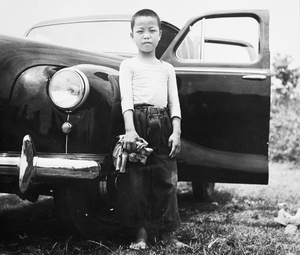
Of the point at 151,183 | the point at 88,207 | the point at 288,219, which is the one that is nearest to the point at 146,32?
the point at 151,183

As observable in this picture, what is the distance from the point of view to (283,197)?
4801 millimetres

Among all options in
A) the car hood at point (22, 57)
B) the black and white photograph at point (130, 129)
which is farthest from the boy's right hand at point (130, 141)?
the car hood at point (22, 57)

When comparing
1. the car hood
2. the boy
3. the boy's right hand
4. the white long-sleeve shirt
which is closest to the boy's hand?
the boy

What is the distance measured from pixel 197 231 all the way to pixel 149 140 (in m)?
0.88

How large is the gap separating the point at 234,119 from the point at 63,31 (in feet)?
5.87

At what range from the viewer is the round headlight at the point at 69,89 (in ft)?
7.32

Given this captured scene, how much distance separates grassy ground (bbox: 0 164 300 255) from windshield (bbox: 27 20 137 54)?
4.78ft

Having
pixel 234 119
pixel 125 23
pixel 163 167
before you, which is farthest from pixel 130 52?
pixel 163 167

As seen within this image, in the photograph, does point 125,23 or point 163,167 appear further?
point 125,23

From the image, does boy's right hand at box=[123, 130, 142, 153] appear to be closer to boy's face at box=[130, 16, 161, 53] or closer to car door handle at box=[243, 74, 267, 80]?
boy's face at box=[130, 16, 161, 53]

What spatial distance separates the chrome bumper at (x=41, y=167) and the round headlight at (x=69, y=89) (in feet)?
0.83

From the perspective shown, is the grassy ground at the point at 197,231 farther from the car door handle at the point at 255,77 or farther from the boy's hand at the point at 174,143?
the car door handle at the point at 255,77

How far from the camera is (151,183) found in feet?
8.05

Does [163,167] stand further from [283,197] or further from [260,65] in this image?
[283,197]
